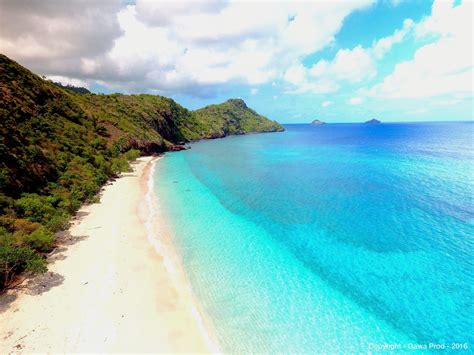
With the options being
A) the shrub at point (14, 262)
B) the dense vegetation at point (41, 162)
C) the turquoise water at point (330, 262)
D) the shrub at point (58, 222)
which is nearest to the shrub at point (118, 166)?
the dense vegetation at point (41, 162)

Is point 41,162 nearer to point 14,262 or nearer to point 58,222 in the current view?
point 58,222

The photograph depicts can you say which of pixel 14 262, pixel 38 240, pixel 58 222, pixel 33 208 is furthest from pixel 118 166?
pixel 14 262

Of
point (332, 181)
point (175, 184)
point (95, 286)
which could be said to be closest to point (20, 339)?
point (95, 286)

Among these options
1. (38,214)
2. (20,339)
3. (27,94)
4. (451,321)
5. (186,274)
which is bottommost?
(451,321)

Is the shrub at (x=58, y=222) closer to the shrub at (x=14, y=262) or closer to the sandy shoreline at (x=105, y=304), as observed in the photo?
the sandy shoreline at (x=105, y=304)

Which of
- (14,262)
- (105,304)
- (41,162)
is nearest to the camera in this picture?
(105,304)

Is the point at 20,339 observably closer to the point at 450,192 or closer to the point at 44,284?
the point at 44,284

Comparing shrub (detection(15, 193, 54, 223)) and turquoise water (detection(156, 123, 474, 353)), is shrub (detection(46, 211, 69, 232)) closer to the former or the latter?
shrub (detection(15, 193, 54, 223))
